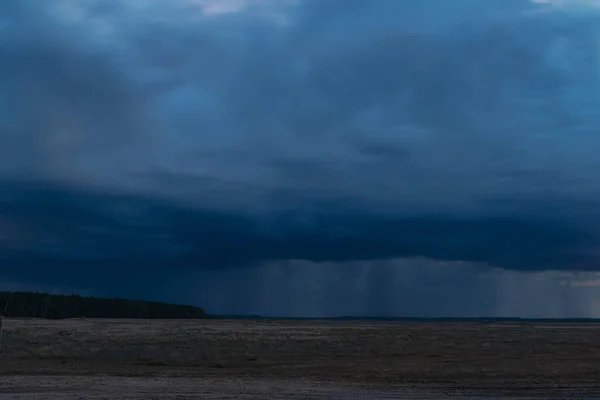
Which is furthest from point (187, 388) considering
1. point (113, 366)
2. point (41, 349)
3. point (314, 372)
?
point (41, 349)

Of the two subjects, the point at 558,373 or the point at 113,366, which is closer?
the point at 558,373

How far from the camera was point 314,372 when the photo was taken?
40125 mm

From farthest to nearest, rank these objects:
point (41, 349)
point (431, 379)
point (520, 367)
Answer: point (41, 349) → point (520, 367) → point (431, 379)

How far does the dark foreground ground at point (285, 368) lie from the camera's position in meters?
30.1

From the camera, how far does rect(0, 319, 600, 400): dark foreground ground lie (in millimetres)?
30125

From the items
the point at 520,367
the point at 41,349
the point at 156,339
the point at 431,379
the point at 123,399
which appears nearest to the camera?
the point at 123,399

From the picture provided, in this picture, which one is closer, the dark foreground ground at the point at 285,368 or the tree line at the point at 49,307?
the dark foreground ground at the point at 285,368

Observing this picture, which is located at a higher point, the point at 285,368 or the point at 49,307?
the point at 49,307

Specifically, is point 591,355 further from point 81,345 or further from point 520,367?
point 81,345

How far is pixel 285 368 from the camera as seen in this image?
42594 millimetres

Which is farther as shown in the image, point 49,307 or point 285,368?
point 49,307

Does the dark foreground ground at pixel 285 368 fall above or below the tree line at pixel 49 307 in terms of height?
below

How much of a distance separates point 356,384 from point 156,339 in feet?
108

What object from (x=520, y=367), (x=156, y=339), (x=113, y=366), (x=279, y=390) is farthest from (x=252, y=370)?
(x=156, y=339)
